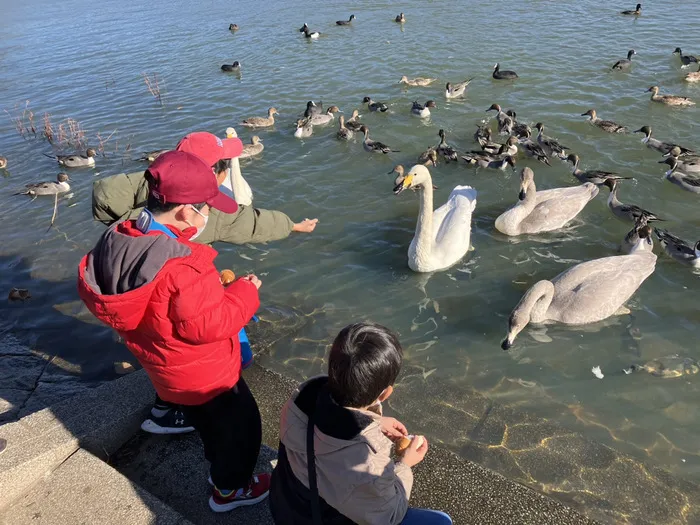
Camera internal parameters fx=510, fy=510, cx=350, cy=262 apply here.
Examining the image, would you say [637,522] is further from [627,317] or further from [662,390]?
[627,317]

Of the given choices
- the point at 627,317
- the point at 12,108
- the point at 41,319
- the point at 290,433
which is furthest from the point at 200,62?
the point at 290,433

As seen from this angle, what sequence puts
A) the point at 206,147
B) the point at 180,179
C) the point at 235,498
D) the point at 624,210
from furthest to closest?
the point at 624,210 < the point at 206,147 < the point at 235,498 < the point at 180,179

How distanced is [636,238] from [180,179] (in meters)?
7.33

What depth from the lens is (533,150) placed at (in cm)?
1143

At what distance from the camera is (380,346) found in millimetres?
2477

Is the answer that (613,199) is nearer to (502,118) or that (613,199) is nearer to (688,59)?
(502,118)

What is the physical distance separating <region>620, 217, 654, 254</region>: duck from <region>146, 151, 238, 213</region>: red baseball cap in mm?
7075

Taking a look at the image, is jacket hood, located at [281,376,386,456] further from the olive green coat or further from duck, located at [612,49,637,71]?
duck, located at [612,49,637,71]

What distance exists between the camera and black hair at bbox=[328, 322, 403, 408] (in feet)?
8.01

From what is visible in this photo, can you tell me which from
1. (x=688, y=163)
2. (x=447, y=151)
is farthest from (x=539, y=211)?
(x=688, y=163)

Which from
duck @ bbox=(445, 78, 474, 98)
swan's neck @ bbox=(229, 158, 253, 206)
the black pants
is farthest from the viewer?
duck @ bbox=(445, 78, 474, 98)

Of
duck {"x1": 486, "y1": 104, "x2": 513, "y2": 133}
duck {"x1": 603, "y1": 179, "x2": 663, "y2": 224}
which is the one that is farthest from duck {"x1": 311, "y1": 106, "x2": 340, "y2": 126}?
duck {"x1": 603, "y1": 179, "x2": 663, "y2": 224}

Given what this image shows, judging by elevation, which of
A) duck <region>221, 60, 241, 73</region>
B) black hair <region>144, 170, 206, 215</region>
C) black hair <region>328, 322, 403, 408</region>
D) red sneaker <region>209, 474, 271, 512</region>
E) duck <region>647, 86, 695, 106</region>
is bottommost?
duck <region>647, 86, 695, 106</region>

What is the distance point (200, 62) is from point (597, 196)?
57.7 feet
